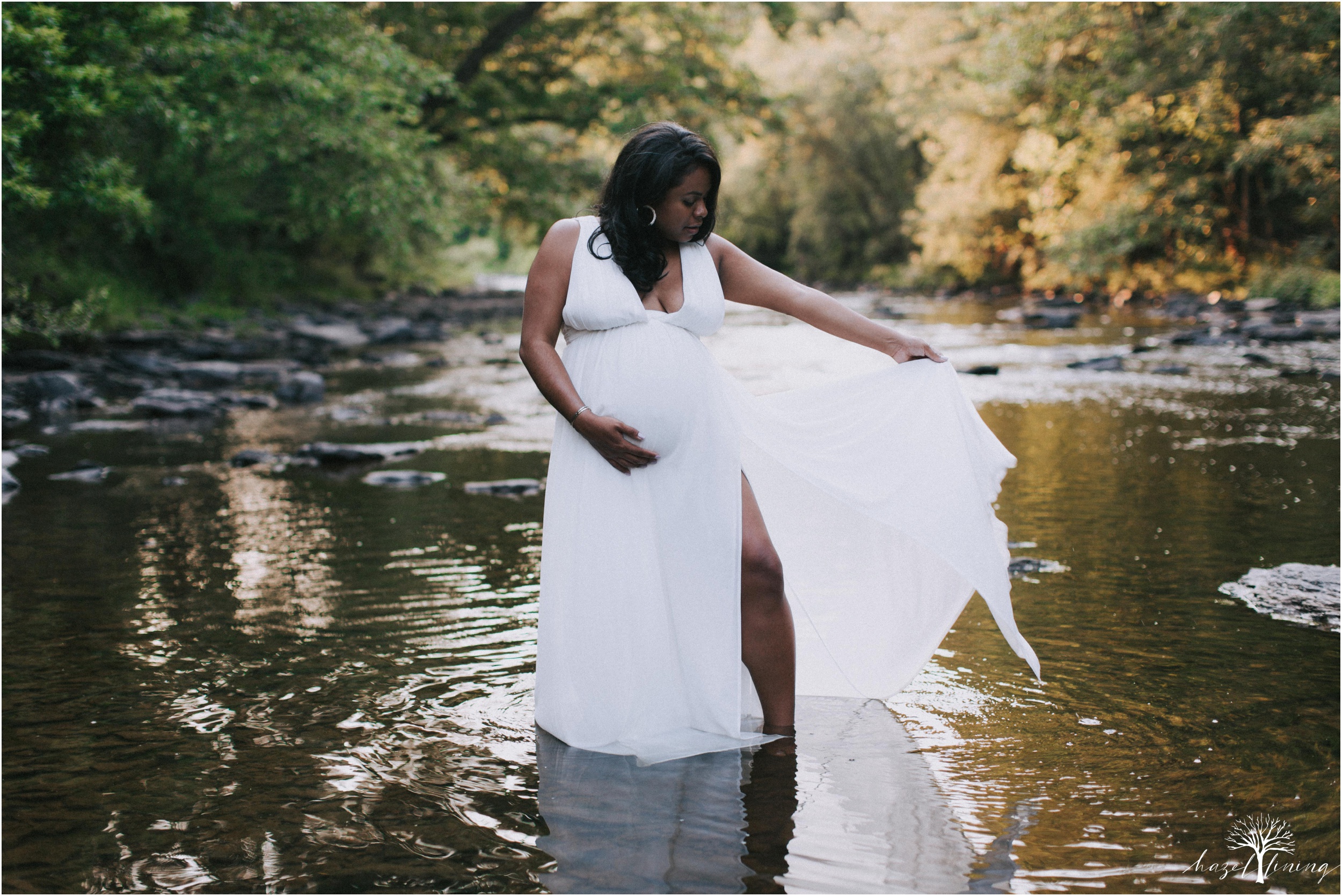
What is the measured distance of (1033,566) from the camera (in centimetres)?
609

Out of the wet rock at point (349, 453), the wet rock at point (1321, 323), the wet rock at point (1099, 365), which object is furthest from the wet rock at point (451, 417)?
the wet rock at point (1321, 323)

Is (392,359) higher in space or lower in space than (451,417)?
higher

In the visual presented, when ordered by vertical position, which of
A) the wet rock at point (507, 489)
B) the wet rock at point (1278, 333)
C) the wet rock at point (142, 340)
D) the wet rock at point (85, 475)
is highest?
Answer: the wet rock at point (1278, 333)

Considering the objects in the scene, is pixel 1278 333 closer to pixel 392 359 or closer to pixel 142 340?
pixel 392 359

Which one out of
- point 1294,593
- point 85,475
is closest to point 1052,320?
point 1294,593

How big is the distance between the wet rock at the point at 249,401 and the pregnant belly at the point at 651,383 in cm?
1111

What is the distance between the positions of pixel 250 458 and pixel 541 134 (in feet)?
73.6

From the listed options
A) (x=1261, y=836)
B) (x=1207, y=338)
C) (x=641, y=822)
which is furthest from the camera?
(x=1207, y=338)

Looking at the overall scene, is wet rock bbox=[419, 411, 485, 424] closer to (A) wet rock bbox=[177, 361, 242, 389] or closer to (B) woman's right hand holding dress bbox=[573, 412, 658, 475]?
(A) wet rock bbox=[177, 361, 242, 389]

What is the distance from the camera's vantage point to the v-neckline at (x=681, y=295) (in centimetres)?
372

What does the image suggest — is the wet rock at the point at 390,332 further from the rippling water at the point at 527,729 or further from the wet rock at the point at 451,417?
the rippling water at the point at 527,729

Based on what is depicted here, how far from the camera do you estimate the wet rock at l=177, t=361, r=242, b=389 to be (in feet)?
51.8

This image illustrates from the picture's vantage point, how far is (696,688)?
12.4 feet

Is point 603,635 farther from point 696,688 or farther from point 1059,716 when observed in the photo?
point 1059,716
